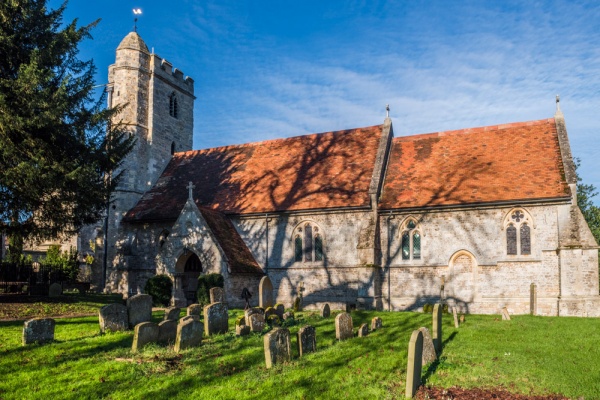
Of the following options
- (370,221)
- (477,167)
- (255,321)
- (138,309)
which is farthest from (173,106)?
(255,321)

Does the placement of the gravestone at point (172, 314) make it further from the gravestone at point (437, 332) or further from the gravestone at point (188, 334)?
the gravestone at point (437, 332)

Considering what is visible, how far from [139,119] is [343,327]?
20971 mm

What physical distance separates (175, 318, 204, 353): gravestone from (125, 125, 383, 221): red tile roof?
1242 cm

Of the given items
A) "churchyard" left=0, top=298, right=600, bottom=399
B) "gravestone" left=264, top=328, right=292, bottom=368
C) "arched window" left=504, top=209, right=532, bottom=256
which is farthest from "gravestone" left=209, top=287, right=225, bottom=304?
"arched window" left=504, top=209, right=532, bottom=256

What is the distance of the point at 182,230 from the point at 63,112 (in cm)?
727

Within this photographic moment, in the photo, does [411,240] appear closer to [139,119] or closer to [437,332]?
[437,332]

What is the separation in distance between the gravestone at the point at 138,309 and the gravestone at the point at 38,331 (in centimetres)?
219

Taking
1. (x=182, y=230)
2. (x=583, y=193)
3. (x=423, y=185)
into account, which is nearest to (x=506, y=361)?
(x=423, y=185)

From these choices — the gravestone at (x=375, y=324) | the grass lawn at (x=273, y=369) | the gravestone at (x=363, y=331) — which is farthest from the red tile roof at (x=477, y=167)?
the gravestone at (x=363, y=331)

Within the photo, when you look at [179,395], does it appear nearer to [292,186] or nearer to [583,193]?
[292,186]

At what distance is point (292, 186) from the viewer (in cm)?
2473

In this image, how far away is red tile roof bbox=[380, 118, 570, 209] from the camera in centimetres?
2062

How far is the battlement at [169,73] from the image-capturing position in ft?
97.1

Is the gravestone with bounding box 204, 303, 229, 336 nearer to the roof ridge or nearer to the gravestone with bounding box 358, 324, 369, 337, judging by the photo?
the gravestone with bounding box 358, 324, 369, 337
